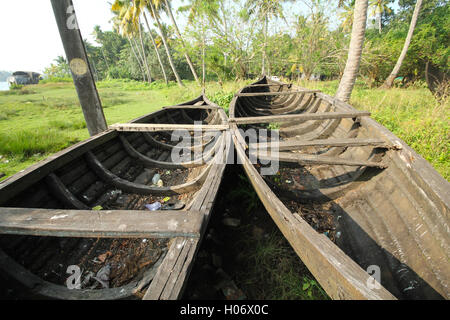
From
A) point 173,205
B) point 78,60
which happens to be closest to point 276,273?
point 173,205

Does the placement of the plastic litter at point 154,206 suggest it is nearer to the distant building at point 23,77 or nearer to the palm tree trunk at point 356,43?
the palm tree trunk at point 356,43

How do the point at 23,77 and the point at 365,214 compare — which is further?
the point at 23,77

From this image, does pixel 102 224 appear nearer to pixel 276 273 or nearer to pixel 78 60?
pixel 276 273

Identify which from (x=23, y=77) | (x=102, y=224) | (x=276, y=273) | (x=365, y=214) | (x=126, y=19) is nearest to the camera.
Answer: (x=102, y=224)

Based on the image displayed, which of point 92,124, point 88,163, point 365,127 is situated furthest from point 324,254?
point 92,124

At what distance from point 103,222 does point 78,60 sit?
411cm

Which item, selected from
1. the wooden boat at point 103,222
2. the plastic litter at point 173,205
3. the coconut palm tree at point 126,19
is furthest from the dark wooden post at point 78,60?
the coconut palm tree at point 126,19

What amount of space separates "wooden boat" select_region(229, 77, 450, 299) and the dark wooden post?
3.09 m

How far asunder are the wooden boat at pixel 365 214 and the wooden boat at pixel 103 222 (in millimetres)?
648

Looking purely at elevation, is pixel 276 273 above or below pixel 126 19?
below

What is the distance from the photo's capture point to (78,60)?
3.71 m

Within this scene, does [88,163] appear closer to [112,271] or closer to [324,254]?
[112,271]

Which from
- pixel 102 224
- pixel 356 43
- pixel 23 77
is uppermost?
pixel 23 77

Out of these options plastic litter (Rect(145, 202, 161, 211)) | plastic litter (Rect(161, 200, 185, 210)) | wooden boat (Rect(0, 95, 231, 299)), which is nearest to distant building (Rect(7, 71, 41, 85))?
wooden boat (Rect(0, 95, 231, 299))
